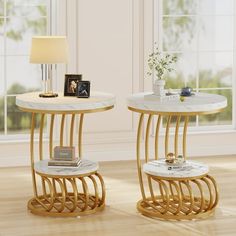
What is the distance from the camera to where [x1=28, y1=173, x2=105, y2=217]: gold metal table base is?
18.6ft

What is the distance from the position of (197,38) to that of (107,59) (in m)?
1.03

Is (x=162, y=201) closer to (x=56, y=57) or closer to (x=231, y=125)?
(x=56, y=57)

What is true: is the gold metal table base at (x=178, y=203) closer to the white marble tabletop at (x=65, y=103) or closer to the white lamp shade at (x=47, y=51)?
the white marble tabletop at (x=65, y=103)

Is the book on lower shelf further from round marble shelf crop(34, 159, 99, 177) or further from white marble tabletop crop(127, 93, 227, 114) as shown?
white marble tabletop crop(127, 93, 227, 114)

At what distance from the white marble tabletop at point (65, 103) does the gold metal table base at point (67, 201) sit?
1.79 feet

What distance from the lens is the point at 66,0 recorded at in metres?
7.39

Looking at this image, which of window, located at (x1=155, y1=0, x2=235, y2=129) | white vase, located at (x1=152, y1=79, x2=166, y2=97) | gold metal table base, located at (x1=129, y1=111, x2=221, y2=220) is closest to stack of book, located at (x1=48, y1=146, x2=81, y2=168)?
gold metal table base, located at (x1=129, y1=111, x2=221, y2=220)

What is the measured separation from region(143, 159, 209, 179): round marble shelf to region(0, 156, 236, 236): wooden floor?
34 centimetres

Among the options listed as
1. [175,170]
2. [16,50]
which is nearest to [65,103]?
[175,170]

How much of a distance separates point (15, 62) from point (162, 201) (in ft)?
7.94

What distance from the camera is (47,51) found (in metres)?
5.78

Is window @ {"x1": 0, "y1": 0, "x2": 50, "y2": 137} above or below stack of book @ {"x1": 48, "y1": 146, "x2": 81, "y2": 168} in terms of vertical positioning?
above

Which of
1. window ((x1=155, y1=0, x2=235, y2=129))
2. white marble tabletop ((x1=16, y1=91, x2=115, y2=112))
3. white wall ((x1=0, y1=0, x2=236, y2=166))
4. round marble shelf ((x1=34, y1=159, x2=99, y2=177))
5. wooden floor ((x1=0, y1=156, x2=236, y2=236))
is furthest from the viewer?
window ((x1=155, y1=0, x2=235, y2=129))

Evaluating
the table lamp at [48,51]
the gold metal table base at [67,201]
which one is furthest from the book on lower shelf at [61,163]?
the table lamp at [48,51]
